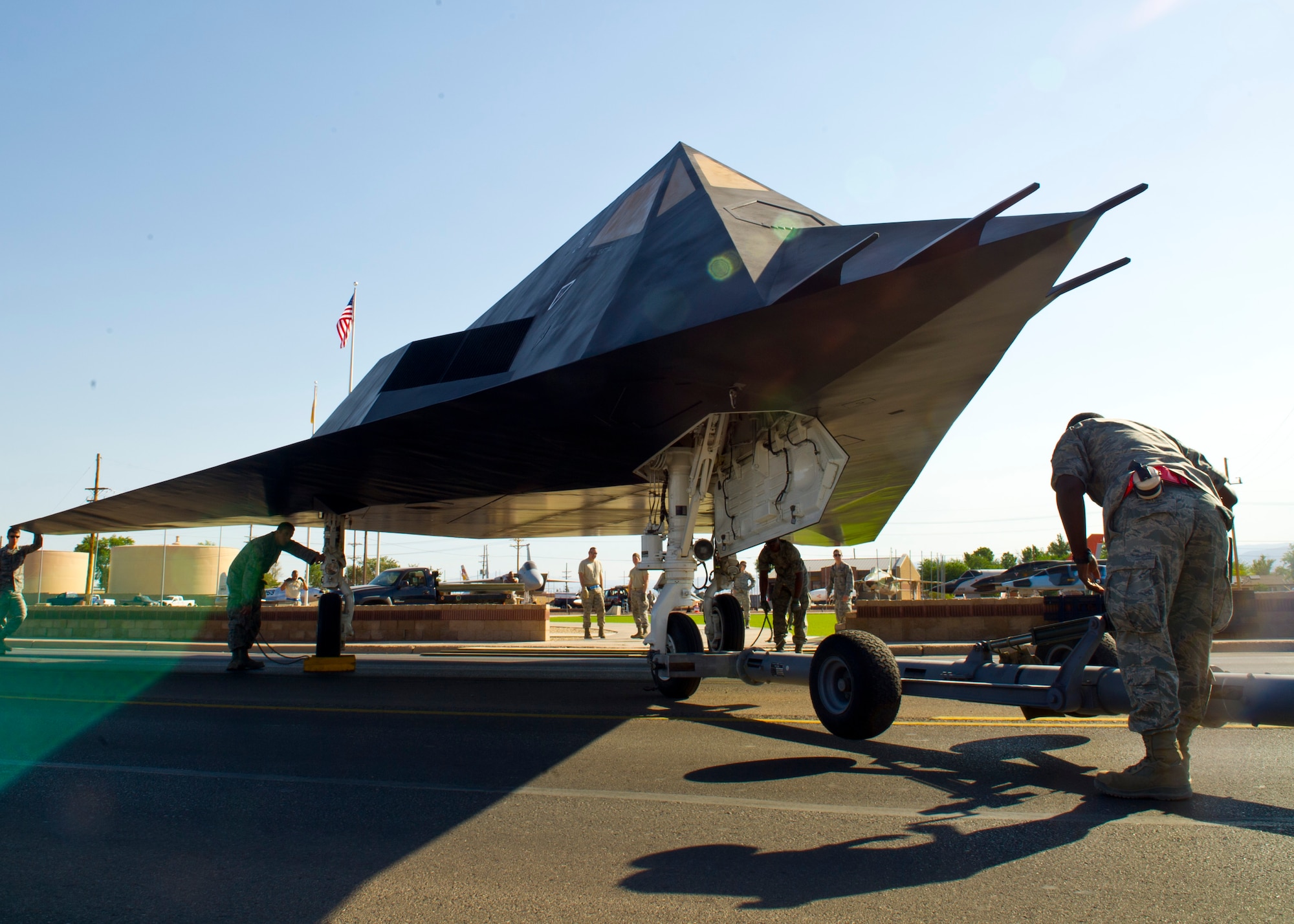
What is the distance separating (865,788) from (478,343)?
6.11 m

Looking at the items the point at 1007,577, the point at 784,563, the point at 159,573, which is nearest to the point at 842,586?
the point at 784,563

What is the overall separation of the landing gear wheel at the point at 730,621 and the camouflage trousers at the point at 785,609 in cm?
418

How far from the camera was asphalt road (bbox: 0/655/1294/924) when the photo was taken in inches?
106

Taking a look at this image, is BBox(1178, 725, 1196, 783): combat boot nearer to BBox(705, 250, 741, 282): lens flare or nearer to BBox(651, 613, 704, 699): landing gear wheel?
BBox(651, 613, 704, 699): landing gear wheel

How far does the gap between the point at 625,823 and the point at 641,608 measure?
15694 millimetres

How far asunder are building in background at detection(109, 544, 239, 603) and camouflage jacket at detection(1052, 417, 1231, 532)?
63.8 m

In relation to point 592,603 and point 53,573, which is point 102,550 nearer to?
point 53,573

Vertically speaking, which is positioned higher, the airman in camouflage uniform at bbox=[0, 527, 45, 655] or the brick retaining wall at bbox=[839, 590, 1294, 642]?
the airman in camouflage uniform at bbox=[0, 527, 45, 655]

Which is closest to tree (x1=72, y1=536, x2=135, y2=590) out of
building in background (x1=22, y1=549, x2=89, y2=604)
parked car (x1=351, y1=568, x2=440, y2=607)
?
building in background (x1=22, y1=549, x2=89, y2=604)

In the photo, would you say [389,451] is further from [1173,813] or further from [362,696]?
[1173,813]

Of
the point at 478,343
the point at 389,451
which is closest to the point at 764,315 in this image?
the point at 478,343

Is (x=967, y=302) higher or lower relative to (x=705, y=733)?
higher

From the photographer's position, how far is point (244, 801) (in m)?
4.14

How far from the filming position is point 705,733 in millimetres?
5980
